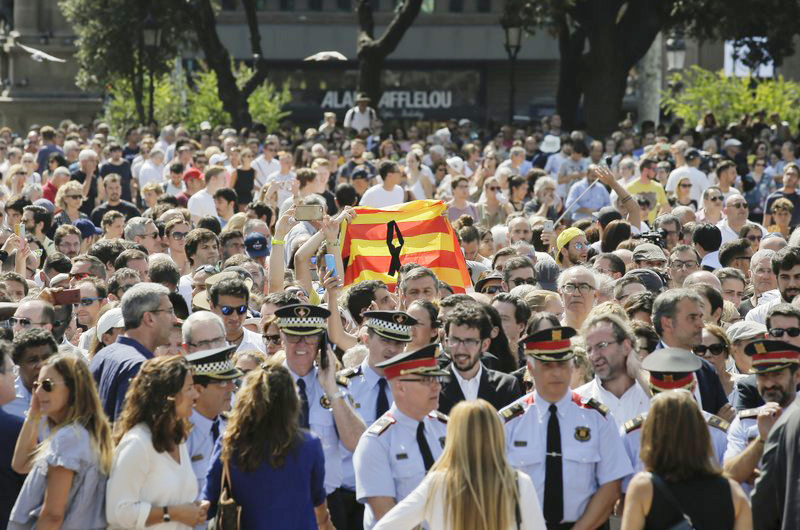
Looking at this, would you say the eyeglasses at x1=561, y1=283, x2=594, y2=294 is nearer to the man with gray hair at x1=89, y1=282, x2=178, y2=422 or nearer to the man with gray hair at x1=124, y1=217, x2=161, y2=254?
the man with gray hair at x1=89, y1=282, x2=178, y2=422

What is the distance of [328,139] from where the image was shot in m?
28.4

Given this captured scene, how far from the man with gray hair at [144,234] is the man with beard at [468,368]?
20.4ft

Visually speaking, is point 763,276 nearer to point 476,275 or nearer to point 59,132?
point 476,275

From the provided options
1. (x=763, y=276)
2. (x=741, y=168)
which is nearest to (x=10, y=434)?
(x=763, y=276)

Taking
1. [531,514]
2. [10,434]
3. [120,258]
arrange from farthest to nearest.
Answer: [120,258], [10,434], [531,514]

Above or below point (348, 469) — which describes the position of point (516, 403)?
above

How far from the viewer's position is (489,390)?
8.34 metres

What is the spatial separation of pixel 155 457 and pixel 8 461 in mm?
1108

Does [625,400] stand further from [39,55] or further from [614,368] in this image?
[39,55]

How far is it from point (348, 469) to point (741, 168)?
18225 millimetres

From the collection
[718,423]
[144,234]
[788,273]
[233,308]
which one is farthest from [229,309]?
[144,234]

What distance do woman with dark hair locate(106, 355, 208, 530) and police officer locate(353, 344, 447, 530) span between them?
81cm

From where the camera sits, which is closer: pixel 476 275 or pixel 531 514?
pixel 531 514

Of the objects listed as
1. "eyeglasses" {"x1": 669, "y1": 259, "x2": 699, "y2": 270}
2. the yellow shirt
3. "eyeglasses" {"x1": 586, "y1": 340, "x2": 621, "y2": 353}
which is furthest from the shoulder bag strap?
the yellow shirt
